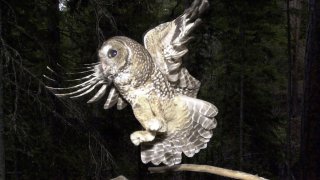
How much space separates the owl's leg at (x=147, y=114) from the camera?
1.54 meters

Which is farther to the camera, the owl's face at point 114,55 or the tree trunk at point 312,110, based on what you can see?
the tree trunk at point 312,110

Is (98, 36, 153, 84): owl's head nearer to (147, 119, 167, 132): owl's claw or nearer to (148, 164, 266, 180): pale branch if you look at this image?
(147, 119, 167, 132): owl's claw

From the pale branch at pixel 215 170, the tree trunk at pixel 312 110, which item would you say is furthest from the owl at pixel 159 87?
the tree trunk at pixel 312 110

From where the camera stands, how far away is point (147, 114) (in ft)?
5.15

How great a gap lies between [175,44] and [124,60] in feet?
0.70

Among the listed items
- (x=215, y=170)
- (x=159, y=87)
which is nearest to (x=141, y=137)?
(x=159, y=87)

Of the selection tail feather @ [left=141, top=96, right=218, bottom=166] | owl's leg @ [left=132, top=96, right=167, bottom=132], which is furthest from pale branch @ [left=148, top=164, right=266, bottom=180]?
owl's leg @ [left=132, top=96, right=167, bottom=132]

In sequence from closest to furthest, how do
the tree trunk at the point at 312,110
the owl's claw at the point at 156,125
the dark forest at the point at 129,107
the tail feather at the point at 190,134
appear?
the owl's claw at the point at 156,125 → the tail feather at the point at 190,134 → the tree trunk at the point at 312,110 → the dark forest at the point at 129,107

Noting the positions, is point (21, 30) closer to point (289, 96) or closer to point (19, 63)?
point (19, 63)

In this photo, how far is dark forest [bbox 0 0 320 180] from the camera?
3.48 m

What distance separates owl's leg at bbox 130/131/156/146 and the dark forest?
180cm

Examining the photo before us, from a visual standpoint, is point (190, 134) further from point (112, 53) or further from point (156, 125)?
point (112, 53)

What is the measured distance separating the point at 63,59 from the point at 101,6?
143cm

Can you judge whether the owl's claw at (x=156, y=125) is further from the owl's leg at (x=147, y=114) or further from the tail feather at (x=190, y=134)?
the tail feather at (x=190, y=134)
